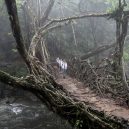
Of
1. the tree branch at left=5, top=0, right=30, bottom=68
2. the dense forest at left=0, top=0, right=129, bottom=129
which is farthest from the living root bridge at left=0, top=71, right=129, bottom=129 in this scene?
the tree branch at left=5, top=0, right=30, bottom=68

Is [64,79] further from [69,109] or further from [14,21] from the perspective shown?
[14,21]

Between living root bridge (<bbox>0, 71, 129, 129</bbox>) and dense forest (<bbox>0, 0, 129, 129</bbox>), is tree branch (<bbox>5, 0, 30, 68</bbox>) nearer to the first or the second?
dense forest (<bbox>0, 0, 129, 129</bbox>)

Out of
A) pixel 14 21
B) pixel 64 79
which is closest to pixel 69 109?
pixel 14 21

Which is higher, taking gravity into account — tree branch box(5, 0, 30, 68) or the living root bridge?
tree branch box(5, 0, 30, 68)

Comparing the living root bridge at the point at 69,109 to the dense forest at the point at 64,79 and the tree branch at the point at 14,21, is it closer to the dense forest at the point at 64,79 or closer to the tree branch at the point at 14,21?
the dense forest at the point at 64,79

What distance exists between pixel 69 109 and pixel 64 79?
26.7 feet

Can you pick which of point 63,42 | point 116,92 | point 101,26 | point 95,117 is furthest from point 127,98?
point 101,26

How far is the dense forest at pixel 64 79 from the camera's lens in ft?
25.3

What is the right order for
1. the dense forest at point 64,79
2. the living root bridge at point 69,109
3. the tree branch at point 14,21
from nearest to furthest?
the tree branch at point 14,21 → the living root bridge at point 69,109 → the dense forest at point 64,79

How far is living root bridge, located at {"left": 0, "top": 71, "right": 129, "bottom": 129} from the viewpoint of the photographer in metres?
7.34

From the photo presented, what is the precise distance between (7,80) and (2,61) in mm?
15323

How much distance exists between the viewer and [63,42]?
2605 centimetres

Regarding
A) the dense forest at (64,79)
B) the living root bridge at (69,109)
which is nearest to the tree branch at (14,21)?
the dense forest at (64,79)

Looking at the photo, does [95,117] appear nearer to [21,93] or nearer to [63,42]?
[21,93]
